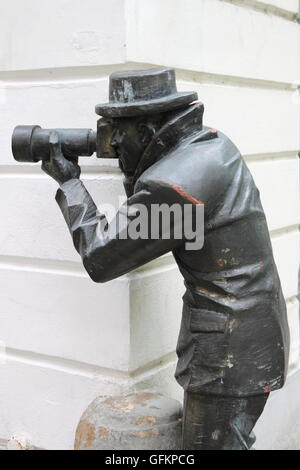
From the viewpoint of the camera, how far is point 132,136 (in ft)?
9.00

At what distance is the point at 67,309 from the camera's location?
3.61m

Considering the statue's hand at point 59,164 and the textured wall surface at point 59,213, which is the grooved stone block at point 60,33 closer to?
the textured wall surface at point 59,213

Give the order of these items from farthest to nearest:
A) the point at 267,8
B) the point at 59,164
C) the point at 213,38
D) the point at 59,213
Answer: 1. the point at 267,8
2. the point at 213,38
3. the point at 59,213
4. the point at 59,164

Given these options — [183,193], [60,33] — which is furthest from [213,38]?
[183,193]

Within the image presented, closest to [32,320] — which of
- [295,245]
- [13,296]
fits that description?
[13,296]

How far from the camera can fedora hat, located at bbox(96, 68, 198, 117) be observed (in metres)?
2.64

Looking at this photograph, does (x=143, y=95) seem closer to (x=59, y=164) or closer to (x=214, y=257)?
(x=59, y=164)

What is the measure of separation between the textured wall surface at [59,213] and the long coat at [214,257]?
64 cm

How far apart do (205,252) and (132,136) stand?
0.54 m

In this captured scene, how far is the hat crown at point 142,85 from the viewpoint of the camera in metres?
2.69

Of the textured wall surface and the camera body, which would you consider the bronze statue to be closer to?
the camera body

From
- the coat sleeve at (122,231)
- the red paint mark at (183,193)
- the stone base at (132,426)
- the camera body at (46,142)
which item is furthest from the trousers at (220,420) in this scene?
the camera body at (46,142)

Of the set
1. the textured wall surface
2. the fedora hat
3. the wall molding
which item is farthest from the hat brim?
the wall molding

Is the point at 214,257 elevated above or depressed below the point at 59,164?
below
